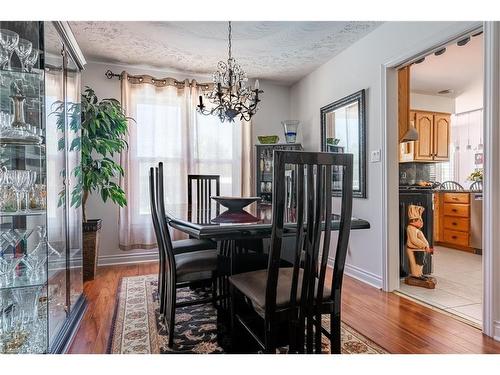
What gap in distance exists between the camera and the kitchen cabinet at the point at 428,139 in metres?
5.07

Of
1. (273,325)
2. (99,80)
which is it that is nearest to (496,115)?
(273,325)

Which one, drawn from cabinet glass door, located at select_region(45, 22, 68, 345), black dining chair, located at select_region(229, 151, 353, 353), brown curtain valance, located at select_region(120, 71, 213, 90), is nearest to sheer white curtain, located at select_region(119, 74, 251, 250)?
brown curtain valance, located at select_region(120, 71, 213, 90)

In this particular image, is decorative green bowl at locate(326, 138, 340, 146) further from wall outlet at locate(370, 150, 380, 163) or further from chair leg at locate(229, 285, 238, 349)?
chair leg at locate(229, 285, 238, 349)

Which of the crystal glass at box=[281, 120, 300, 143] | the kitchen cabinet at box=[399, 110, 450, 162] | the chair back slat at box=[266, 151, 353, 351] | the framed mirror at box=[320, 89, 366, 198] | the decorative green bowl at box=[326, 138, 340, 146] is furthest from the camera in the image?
the kitchen cabinet at box=[399, 110, 450, 162]

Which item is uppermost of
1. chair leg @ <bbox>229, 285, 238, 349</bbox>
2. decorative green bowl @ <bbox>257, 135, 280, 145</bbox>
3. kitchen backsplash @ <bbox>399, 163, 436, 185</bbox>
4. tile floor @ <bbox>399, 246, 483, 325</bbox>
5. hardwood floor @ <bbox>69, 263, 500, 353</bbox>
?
decorative green bowl @ <bbox>257, 135, 280, 145</bbox>

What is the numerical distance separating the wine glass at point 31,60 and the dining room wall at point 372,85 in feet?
8.94

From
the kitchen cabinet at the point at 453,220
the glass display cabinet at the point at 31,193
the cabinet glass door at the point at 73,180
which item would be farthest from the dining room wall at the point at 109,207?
the kitchen cabinet at the point at 453,220

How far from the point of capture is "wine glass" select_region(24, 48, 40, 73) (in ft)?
5.44

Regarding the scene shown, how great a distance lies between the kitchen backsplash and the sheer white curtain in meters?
2.98

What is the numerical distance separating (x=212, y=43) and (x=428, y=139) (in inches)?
155

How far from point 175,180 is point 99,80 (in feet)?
4.99

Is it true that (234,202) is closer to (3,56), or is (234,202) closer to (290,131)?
(3,56)
